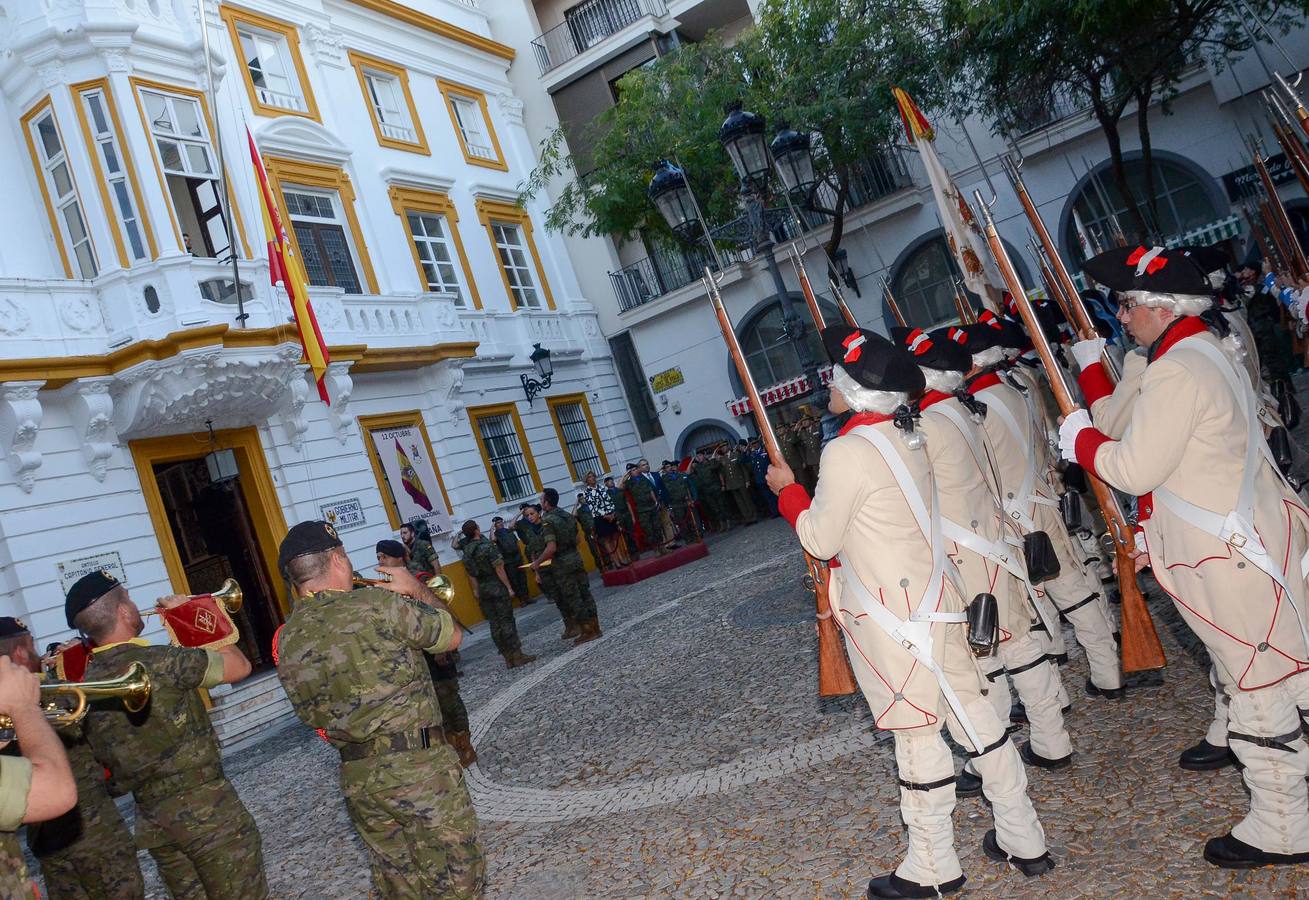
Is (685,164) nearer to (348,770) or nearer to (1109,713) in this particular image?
(1109,713)

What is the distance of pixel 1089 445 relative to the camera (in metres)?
3.63

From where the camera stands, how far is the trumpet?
2.95 meters

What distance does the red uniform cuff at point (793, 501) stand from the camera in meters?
3.75

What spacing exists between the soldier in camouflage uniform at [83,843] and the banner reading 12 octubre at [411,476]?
13.0 metres

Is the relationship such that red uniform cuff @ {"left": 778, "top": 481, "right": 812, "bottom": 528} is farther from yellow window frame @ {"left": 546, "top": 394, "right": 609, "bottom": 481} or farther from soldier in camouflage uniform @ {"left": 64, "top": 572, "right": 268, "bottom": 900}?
yellow window frame @ {"left": 546, "top": 394, "right": 609, "bottom": 481}

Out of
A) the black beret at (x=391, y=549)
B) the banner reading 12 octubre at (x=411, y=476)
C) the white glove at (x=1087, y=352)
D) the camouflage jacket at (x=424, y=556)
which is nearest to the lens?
the white glove at (x=1087, y=352)

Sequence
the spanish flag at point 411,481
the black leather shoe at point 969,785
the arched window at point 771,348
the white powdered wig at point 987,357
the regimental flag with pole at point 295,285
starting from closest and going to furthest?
1. the black leather shoe at point 969,785
2. the white powdered wig at point 987,357
3. the regimental flag with pole at point 295,285
4. the spanish flag at point 411,481
5. the arched window at point 771,348

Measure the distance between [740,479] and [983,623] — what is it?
1670cm

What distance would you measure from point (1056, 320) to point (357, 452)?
12.2 metres

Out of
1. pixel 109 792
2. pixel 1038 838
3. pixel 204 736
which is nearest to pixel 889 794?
pixel 1038 838

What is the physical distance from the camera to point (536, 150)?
80.8 feet

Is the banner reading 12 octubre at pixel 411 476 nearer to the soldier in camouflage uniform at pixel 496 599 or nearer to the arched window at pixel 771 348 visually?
the soldier in camouflage uniform at pixel 496 599

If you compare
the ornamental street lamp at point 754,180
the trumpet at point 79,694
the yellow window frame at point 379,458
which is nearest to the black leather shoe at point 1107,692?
the trumpet at point 79,694

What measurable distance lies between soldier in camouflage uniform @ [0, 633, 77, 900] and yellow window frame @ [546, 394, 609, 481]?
63.2 feet
